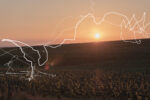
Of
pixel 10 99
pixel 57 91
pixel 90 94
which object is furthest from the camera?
pixel 57 91

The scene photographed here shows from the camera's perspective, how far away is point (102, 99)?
511 inches

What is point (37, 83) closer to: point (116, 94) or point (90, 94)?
point (90, 94)

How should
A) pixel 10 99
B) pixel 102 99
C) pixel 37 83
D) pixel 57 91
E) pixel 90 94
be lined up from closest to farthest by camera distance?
pixel 10 99 → pixel 102 99 → pixel 90 94 → pixel 57 91 → pixel 37 83

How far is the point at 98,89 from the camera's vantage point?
594 inches

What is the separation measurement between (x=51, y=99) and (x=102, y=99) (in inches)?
100

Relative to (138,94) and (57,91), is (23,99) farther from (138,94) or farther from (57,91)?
(138,94)

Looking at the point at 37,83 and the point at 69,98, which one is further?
the point at 37,83

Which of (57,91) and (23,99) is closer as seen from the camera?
(23,99)

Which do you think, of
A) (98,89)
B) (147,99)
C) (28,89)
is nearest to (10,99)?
(28,89)

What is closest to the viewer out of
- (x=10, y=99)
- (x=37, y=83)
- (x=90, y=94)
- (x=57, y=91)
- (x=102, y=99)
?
(x=10, y=99)

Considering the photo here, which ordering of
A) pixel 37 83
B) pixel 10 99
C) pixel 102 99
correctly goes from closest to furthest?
pixel 10 99, pixel 102 99, pixel 37 83

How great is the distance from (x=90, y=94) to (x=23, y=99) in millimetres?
3659

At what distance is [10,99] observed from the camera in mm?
11750

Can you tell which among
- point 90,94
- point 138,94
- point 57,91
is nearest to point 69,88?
point 57,91
